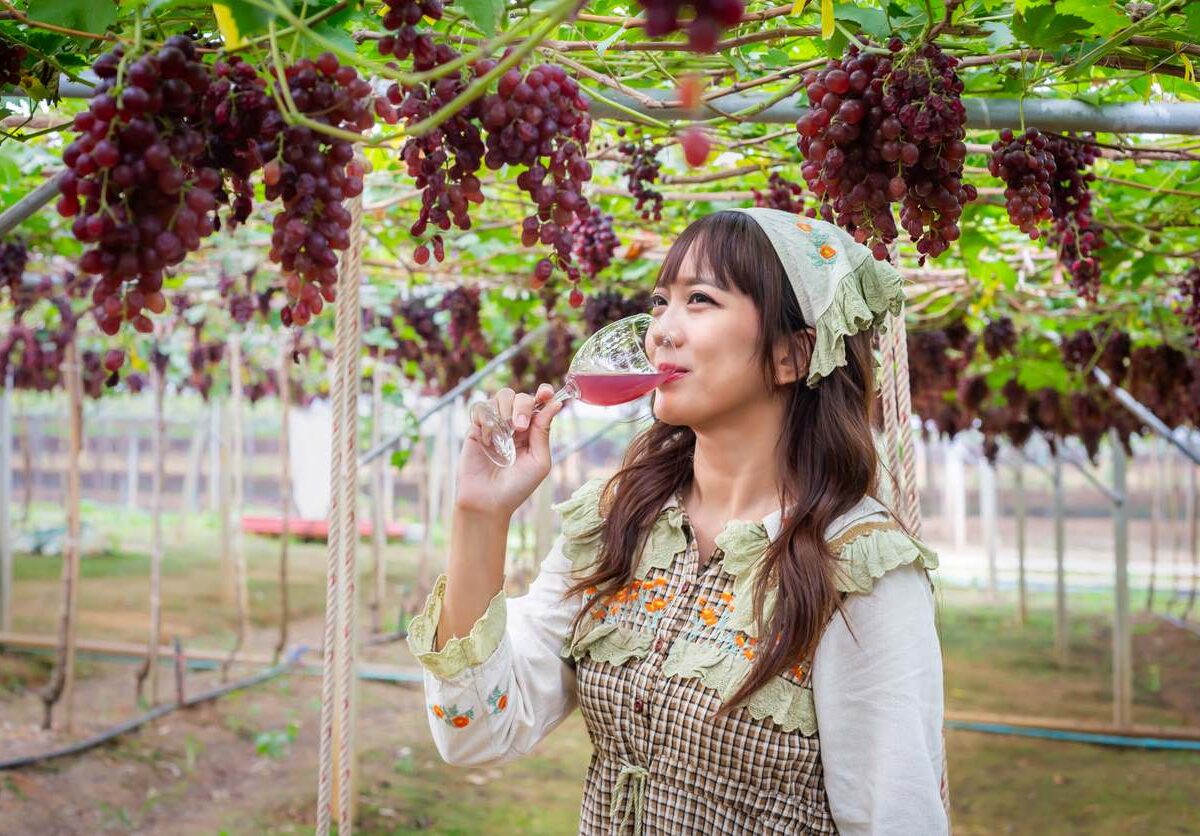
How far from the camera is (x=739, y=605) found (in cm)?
145

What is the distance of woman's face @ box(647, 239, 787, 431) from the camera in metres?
1.44

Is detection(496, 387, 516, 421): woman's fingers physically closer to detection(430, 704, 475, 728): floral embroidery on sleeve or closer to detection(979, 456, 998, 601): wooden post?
detection(430, 704, 475, 728): floral embroidery on sleeve

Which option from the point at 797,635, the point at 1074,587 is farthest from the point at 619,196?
the point at 1074,587

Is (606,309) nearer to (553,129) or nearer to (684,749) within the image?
(684,749)

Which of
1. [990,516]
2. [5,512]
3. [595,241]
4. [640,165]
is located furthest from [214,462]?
[640,165]

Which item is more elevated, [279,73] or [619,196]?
[619,196]

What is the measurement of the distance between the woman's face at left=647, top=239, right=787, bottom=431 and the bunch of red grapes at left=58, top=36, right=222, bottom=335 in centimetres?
70

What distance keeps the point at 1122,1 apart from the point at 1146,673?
8.52 m

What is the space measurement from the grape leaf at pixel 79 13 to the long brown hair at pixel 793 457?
0.74 meters

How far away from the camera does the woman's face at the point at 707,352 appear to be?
1.44 m

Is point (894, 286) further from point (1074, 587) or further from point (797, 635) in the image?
point (1074, 587)

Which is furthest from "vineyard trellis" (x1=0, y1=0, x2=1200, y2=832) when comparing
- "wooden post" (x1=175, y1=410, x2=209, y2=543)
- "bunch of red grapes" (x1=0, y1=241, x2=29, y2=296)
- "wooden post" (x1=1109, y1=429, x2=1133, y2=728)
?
"wooden post" (x1=175, y1=410, x2=209, y2=543)

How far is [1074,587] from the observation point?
1423cm

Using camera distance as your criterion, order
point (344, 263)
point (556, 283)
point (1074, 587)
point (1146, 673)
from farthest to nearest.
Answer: point (1074, 587), point (1146, 673), point (556, 283), point (344, 263)
